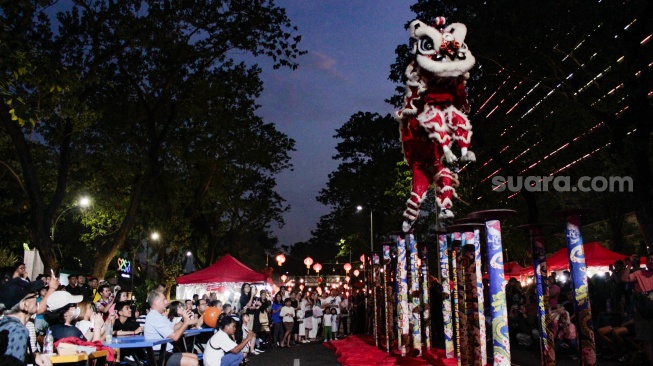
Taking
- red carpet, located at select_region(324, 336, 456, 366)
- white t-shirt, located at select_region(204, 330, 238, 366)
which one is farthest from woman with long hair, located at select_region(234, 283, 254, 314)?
white t-shirt, located at select_region(204, 330, 238, 366)

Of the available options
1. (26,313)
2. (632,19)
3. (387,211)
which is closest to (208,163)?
(387,211)

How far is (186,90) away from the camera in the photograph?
17266 millimetres

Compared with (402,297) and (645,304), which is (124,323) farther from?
(645,304)

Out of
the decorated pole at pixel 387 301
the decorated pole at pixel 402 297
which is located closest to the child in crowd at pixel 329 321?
the decorated pole at pixel 387 301

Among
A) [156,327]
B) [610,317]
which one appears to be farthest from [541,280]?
Answer: [156,327]

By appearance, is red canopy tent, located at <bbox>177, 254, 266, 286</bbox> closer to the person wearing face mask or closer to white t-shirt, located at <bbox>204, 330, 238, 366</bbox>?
white t-shirt, located at <bbox>204, 330, 238, 366</bbox>

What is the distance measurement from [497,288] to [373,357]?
5.80m

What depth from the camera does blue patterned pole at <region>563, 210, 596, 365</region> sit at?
20.8ft

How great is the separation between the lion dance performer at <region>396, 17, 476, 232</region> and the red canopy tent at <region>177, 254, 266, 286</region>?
1318cm

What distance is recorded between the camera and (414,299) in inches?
422

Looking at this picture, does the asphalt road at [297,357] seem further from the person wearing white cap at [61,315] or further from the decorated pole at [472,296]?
the person wearing white cap at [61,315]

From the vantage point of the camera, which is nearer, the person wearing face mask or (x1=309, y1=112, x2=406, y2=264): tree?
the person wearing face mask

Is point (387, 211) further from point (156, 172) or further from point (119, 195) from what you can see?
point (156, 172)

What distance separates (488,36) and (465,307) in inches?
273
